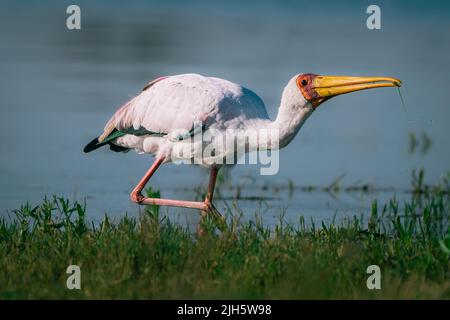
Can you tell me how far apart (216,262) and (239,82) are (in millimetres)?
9594

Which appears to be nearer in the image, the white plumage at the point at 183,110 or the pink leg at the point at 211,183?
the white plumage at the point at 183,110

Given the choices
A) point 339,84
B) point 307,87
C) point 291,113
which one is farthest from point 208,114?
point 339,84

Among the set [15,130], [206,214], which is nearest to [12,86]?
[15,130]

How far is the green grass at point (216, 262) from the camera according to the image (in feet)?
20.9

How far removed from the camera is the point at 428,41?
72.0 feet

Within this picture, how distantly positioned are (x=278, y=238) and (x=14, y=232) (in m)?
1.93

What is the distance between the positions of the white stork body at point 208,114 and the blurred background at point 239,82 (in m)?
0.61

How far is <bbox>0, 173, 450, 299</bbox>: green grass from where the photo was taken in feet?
20.9

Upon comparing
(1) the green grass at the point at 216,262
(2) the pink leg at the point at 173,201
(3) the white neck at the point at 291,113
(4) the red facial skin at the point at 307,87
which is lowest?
(1) the green grass at the point at 216,262

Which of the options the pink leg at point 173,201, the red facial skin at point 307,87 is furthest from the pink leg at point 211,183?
the red facial skin at point 307,87

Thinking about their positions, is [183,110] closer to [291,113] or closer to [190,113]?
[190,113]

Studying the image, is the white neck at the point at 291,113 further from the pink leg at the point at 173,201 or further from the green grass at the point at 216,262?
the pink leg at the point at 173,201

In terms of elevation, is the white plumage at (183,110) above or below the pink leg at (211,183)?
above

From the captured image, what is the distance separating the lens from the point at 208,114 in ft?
28.3
